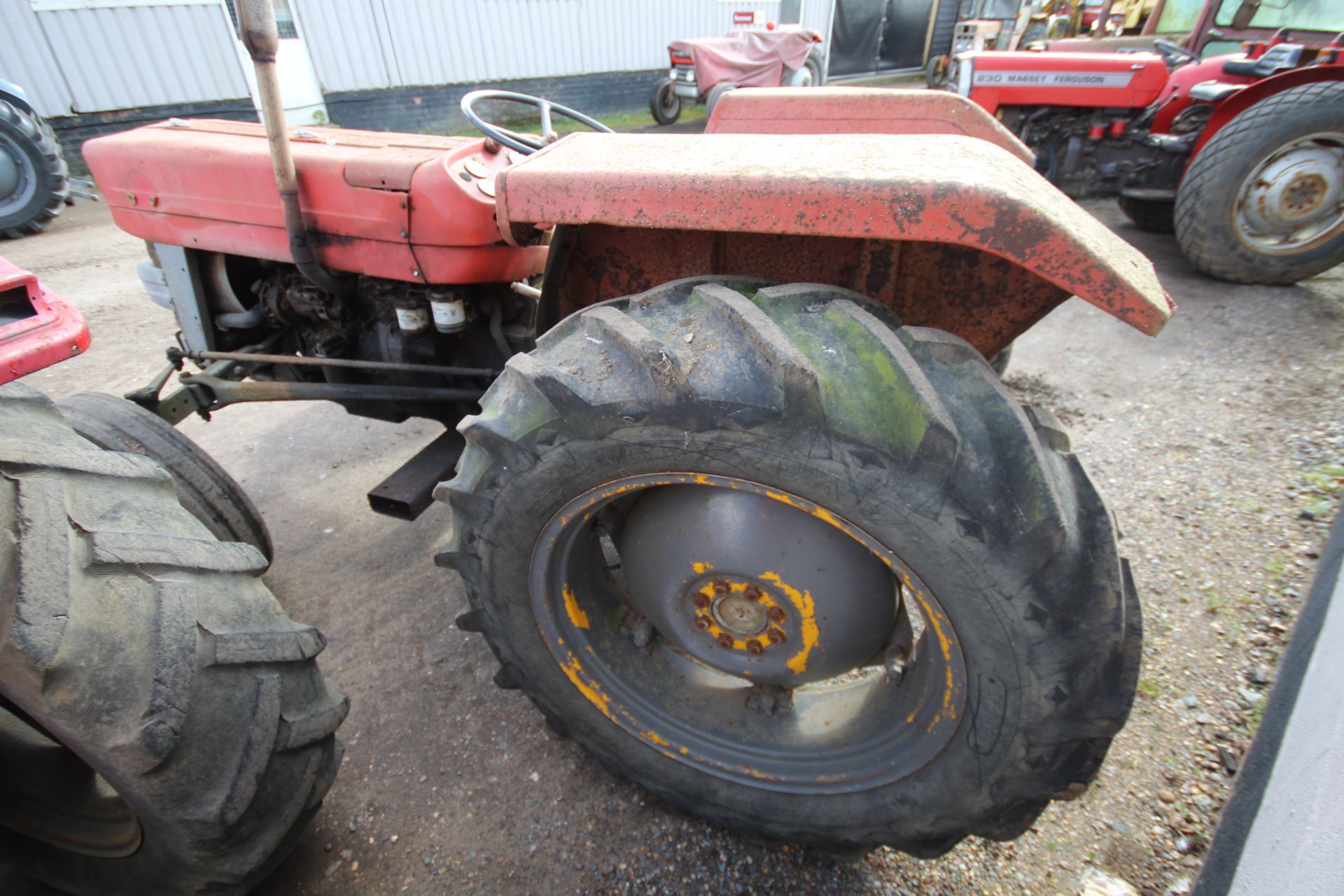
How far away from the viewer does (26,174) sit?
5.56 meters

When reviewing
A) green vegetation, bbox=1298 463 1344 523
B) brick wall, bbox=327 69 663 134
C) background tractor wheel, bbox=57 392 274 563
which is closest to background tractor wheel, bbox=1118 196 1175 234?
green vegetation, bbox=1298 463 1344 523

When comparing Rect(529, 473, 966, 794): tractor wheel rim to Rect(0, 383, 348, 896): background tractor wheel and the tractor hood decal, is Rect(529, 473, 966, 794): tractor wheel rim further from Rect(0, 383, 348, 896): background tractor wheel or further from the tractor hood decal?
the tractor hood decal

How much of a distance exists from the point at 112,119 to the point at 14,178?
2.13 meters

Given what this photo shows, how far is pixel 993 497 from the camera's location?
3.08 feet

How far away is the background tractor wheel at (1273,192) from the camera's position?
12.5 feet

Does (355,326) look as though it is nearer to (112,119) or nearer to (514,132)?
(514,132)

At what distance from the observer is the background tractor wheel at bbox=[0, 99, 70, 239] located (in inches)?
213

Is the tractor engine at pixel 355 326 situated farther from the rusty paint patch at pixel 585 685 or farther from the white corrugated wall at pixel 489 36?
the white corrugated wall at pixel 489 36

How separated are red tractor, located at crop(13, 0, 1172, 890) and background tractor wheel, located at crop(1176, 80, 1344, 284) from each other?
329 cm

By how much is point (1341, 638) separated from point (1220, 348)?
2658mm

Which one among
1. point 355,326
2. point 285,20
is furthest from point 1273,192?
point 285,20

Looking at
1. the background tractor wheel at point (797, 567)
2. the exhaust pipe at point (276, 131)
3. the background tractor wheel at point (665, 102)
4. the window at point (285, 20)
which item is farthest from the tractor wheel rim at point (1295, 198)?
the window at point (285, 20)

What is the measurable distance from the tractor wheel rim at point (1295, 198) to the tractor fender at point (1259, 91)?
38 cm

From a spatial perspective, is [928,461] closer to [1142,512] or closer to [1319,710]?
[1319,710]
